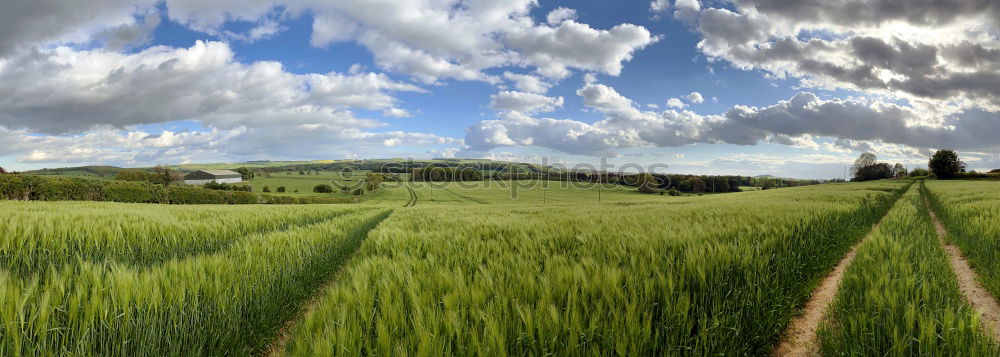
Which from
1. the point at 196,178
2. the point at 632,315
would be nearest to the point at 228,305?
the point at 632,315

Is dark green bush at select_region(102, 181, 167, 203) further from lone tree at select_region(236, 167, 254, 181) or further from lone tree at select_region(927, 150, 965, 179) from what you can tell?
lone tree at select_region(927, 150, 965, 179)

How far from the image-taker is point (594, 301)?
2336 millimetres

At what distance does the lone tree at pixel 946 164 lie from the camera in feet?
297

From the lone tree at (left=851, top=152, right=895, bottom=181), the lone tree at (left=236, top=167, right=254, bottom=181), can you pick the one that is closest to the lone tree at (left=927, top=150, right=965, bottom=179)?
the lone tree at (left=851, top=152, right=895, bottom=181)

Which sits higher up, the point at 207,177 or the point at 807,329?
the point at 807,329

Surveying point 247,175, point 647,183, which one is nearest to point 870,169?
point 647,183

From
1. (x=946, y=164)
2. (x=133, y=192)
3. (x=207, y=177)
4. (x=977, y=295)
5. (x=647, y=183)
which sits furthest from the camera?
(x=207, y=177)

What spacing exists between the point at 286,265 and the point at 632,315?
3.98 m

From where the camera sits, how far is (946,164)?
9100 centimetres

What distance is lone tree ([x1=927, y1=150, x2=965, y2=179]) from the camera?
297 feet

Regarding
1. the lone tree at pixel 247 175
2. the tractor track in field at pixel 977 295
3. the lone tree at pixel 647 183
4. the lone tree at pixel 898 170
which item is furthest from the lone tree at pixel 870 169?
the lone tree at pixel 247 175

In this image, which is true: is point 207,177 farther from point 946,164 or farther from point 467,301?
point 946,164

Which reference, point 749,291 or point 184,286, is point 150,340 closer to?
point 184,286

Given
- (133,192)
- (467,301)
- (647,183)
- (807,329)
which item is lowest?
(647,183)
